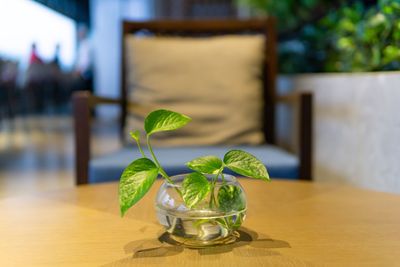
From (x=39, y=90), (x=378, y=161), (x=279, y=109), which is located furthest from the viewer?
(x=39, y=90)

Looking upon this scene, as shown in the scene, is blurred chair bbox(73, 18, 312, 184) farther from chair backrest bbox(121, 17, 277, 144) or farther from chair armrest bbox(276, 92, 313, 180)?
chair armrest bbox(276, 92, 313, 180)

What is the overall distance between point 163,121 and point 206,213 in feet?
0.39

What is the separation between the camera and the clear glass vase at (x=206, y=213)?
0.57 meters

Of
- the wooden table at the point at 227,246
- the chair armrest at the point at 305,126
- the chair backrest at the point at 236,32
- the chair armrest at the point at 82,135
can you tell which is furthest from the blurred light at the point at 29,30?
the wooden table at the point at 227,246

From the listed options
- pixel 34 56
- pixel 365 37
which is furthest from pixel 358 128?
pixel 34 56

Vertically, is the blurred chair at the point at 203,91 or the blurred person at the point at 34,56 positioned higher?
the blurred person at the point at 34,56

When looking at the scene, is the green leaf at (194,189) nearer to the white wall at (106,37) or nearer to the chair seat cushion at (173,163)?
the chair seat cushion at (173,163)

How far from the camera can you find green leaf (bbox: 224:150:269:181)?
22.1 inches

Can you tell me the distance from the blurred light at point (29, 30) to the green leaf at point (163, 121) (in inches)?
116

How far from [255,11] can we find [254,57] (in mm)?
760

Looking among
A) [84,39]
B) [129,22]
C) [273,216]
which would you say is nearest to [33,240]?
[273,216]

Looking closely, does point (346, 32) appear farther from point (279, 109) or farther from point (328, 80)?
point (279, 109)

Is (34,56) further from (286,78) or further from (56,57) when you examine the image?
(286,78)

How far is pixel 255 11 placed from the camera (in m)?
2.43
